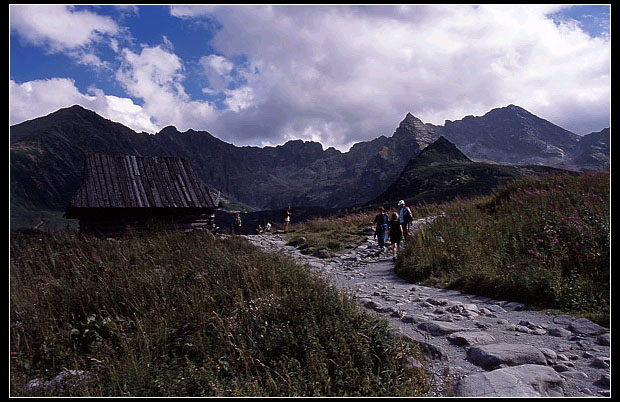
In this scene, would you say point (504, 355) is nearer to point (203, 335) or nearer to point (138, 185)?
point (203, 335)

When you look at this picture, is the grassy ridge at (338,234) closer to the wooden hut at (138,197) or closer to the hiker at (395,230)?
the hiker at (395,230)

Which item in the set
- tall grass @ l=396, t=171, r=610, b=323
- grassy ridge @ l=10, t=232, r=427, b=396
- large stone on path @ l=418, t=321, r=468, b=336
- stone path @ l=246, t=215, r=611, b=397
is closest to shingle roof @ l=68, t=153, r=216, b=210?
grassy ridge @ l=10, t=232, r=427, b=396

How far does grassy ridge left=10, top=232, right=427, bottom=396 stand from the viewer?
371 cm

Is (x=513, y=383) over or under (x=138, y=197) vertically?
under

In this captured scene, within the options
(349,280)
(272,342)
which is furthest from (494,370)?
(349,280)

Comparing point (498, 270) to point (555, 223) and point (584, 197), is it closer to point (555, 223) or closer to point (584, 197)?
point (555, 223)

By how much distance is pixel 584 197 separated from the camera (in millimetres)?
9742

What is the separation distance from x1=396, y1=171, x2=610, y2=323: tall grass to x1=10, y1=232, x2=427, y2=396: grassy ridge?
10.6 ft

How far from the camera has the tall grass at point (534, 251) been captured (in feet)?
20.4

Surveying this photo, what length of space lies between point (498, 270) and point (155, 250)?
7875 mm

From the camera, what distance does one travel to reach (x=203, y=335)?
16.1ft

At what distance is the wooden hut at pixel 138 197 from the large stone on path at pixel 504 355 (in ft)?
51.8

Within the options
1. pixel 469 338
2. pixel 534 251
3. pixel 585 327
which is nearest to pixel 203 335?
pixel 469 338

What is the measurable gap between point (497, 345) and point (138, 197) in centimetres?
1713
